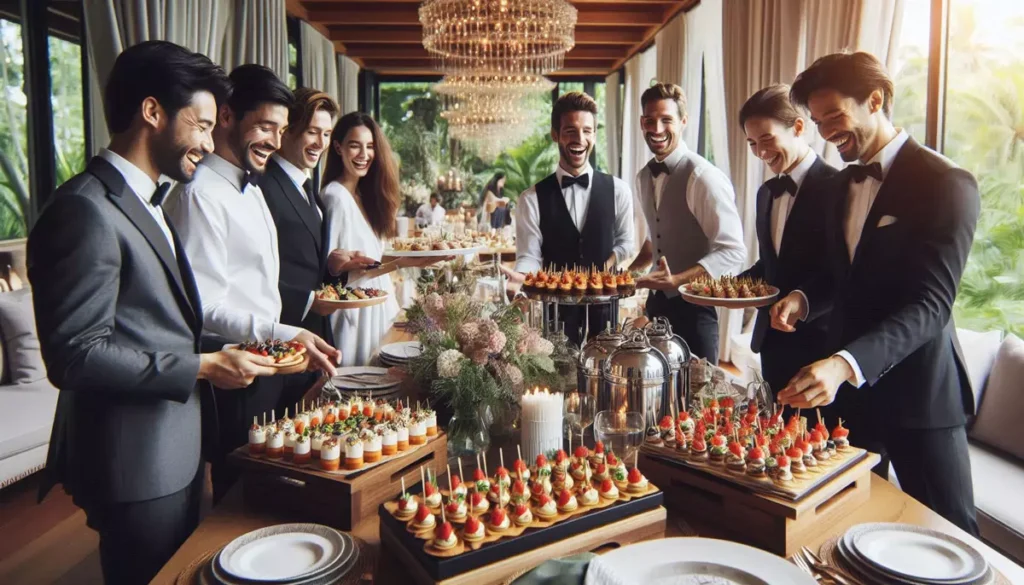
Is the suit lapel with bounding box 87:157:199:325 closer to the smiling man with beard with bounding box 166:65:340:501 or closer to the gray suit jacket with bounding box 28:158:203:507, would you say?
the gray suit jacket with bounding box 28:158:203:507

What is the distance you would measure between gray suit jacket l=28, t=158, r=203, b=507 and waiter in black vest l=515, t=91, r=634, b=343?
2.05 m

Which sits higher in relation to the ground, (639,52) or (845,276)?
(639,52)

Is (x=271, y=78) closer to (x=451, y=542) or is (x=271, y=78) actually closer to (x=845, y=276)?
(x=451, y=542)

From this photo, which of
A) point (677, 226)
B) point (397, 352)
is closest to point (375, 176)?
point (397, 352)

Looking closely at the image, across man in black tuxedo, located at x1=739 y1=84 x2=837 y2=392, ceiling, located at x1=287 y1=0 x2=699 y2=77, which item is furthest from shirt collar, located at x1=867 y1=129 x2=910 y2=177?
ceiling, located at x1=287 y1=0 x2=699 y2=77

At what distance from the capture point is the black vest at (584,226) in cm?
341

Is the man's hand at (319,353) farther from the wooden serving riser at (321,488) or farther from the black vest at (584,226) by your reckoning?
the black vest at (584,226)

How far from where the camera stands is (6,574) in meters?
2.78

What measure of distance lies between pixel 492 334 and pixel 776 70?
403 centimetres

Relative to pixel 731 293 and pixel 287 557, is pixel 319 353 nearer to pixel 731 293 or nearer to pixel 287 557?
pixel 287 557

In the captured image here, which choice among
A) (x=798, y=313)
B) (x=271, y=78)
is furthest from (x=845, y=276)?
(x=271, y=78)

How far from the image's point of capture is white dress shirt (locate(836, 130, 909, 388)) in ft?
6.09

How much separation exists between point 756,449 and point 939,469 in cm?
76

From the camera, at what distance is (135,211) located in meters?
1.40
